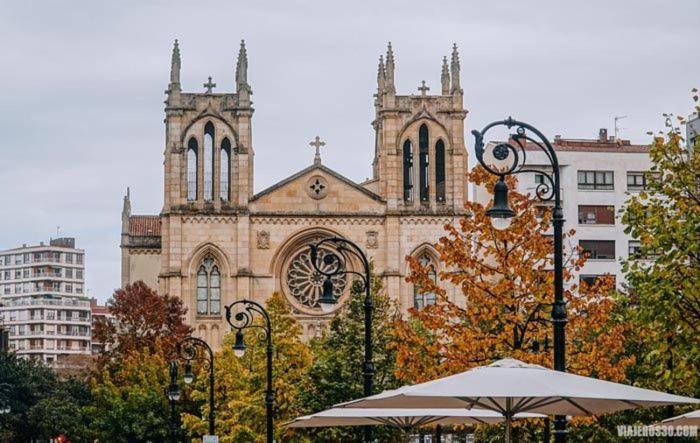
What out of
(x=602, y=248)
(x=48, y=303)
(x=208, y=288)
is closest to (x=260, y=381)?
(x=208, y=288)

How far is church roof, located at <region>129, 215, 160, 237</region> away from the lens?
87.7 m

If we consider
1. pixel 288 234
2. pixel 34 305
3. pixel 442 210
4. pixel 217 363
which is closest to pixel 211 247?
pixel 288 234

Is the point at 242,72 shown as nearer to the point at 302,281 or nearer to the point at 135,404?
the point at 302,281

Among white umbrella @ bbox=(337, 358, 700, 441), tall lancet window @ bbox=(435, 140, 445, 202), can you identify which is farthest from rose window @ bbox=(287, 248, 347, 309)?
white umbrella @ bbox=(337, 358, 700, 441)

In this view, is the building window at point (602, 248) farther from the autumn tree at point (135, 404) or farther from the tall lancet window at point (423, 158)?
the autumn tree at point (135, 404)

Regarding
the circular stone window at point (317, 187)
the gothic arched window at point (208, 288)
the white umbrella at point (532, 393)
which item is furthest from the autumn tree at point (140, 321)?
the white umbrella at point (532, 393)

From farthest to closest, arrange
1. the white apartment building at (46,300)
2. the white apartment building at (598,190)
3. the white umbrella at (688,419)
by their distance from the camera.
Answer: the white apartment building at (46,300), the white apartment building at (598,190), the white umbrella at (688,419)

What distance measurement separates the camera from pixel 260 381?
49.6 meters

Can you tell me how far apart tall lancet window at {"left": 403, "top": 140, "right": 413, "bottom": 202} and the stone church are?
7 centimetres

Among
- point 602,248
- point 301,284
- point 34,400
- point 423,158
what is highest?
point 423,158

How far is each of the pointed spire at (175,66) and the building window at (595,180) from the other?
20.2 m

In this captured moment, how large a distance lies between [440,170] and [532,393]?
2515 inches

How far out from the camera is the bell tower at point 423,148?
265 ft

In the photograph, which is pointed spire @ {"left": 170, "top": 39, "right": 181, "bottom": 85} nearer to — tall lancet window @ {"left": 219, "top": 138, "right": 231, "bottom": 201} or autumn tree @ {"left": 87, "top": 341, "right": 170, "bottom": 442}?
tall lancet window @ {"left": 219, "top": 138, "right": 231, "bottom": 201}
